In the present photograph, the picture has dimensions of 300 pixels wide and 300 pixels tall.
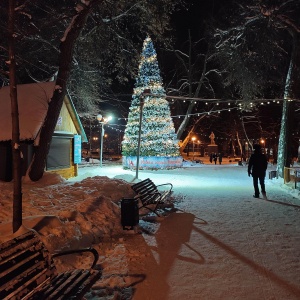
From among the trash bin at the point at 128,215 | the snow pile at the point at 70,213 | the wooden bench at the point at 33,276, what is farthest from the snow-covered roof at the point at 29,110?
the wooden bench at the point at 33,276

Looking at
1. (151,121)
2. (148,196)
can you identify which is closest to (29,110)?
(148,196)

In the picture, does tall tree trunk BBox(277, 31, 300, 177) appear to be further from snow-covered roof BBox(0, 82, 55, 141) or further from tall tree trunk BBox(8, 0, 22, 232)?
tall tree trunk BBox(8, 0, 22, 232)

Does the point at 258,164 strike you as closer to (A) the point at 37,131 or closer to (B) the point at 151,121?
(A) the point at 37,131

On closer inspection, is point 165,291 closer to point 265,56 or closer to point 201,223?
point 201,223

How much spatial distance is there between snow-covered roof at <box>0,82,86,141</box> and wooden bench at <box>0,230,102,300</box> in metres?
10.6

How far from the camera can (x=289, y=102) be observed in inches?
759

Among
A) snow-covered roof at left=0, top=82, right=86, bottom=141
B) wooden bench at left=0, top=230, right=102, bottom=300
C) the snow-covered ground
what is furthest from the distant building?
wooden bench at left=0, top=230, right=102, bottom=300

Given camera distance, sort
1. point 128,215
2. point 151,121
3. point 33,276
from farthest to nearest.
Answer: point 151,121 → point 128,215 → point 33,276

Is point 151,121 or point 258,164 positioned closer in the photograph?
point 258,164

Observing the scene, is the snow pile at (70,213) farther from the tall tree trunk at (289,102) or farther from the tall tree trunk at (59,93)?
the tall tree trunk at (289,102)

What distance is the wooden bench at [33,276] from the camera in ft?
11.3

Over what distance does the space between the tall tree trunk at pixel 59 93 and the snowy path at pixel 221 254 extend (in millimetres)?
5944

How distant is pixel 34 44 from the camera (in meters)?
17.6

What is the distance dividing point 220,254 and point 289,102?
611 inches
